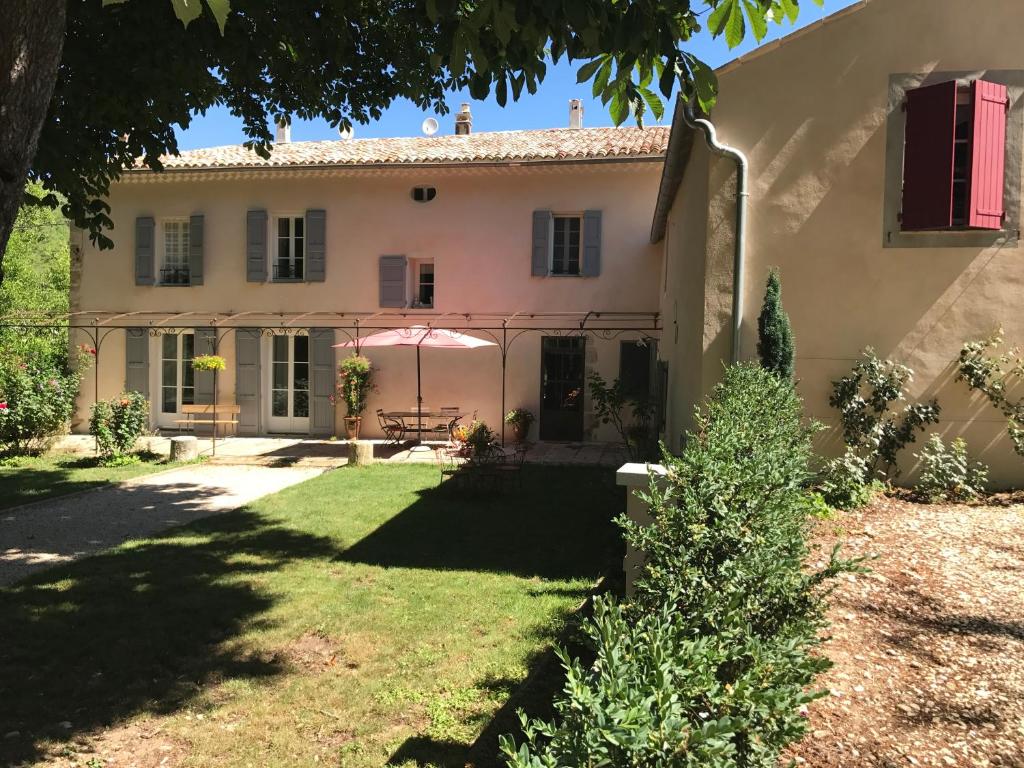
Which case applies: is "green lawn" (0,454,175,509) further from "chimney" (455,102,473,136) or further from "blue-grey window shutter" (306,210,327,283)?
"chimney" (455,102,473,136)

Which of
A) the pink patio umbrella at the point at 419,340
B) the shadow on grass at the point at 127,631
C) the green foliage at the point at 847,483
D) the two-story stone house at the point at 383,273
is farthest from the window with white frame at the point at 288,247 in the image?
the green foliage at the point at 847,483

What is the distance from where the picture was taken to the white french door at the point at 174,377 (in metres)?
16.6

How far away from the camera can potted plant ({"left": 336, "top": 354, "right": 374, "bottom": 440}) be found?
15.2m

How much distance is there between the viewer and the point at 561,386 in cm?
1516

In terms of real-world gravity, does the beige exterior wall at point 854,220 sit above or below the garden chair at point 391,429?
above

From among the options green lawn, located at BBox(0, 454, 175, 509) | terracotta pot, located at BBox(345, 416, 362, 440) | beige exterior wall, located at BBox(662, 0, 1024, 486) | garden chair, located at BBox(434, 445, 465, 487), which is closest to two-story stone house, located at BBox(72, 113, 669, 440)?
terracotta pot, located at BBox(345, 416, 362, 440)

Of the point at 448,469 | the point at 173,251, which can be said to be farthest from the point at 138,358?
the point at 448,469

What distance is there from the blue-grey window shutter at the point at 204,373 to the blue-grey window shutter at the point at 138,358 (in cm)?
129

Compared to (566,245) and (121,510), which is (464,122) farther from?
(121,510)

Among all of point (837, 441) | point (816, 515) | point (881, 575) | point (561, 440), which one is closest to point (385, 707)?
point (881, 575)

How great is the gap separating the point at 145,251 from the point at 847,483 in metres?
16.1

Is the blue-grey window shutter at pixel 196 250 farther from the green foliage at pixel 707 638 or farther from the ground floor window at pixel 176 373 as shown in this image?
the green foliage at pixel 707 638

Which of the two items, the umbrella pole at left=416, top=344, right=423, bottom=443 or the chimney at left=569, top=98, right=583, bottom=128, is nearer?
the umbrella pole at left=416, top=344, right=423, bottom=443

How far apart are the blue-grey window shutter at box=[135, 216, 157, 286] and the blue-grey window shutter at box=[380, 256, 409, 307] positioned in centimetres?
572
